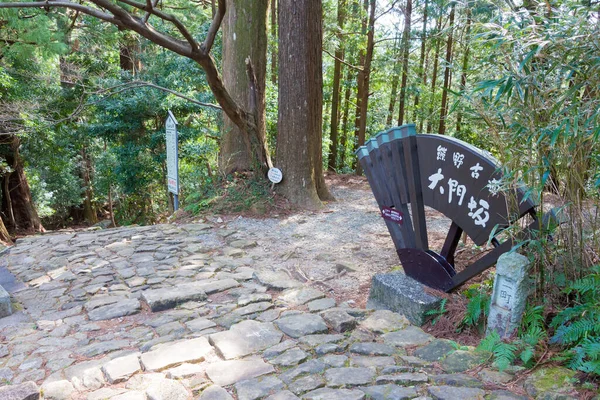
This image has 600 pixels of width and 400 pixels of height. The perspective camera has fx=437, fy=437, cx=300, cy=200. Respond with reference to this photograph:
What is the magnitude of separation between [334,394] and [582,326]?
56.0 inches

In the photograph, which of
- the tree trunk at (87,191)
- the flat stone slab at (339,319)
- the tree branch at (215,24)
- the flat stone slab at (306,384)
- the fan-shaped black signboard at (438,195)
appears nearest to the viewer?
the flat stone slab at (306,384)

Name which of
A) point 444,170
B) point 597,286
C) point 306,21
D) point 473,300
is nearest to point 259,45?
point 306,21

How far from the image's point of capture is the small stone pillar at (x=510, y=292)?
2.71m

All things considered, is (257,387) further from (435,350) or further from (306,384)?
(435,350)

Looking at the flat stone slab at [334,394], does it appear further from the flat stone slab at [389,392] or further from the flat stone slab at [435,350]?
the flat stone slab at [435,350]

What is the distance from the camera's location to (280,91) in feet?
23.8

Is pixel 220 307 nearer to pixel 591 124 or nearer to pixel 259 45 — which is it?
pixel 591 124

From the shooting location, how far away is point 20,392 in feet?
7.70

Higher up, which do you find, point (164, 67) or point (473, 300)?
point (164, 67)

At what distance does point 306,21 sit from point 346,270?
13.9ft

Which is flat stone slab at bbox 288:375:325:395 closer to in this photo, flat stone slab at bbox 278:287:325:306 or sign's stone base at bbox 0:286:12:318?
flat stone slab at bbox 278:287:325:306

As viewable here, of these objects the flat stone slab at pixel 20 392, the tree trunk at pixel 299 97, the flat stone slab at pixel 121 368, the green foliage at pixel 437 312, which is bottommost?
the flat stone slab at pixel 121 368

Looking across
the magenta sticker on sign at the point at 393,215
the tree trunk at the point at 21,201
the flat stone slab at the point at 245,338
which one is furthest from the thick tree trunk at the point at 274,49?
the flat stone slab at the point at 245,338

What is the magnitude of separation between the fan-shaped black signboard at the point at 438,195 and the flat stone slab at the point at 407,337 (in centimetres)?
59
